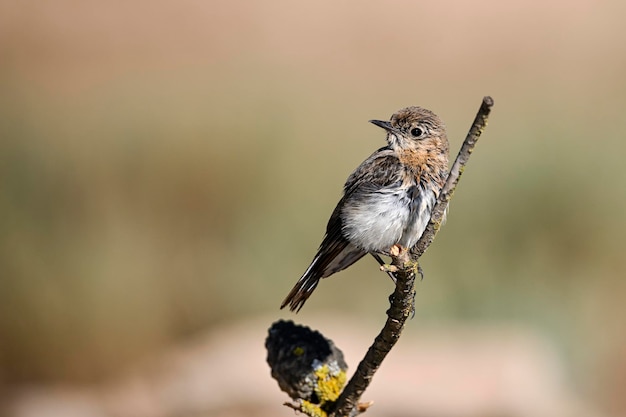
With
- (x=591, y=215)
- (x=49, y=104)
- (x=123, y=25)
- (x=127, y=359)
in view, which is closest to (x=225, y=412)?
(x=127, y=359)

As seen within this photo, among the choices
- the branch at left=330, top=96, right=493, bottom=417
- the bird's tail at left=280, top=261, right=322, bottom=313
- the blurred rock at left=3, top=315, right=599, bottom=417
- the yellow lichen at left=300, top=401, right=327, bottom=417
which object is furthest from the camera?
the blurred rock at left=3, top=315, right=599, bottom=417

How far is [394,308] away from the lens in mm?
2971

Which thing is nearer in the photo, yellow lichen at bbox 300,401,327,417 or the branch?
the branch

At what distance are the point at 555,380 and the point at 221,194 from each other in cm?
279

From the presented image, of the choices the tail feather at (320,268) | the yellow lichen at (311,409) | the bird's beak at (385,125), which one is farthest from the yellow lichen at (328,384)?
the bird's beak at (385,125)

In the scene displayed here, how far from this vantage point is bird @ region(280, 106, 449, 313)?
3.89 m

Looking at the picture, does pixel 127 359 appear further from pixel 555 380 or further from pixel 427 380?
pixel 555 380

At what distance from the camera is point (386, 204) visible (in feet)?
12.9

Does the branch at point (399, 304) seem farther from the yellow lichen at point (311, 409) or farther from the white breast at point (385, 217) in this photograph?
the white breast at point (385, 217)

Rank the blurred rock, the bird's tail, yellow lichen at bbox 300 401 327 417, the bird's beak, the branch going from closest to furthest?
the branch, yellow lichen at bbox 300 401 327 417, the bird's tail, the bird's beak, the blurred rock

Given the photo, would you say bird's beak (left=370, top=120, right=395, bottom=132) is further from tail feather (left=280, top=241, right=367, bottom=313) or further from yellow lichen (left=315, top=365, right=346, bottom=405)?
yellow lichen (left=315, top=365, right=346, bottom=405)

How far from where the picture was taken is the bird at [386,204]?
12.8 ft

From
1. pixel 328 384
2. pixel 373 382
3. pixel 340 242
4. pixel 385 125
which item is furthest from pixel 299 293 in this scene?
pixel 373 382

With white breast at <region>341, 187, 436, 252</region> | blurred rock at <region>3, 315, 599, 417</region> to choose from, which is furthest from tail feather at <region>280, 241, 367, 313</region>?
blurred rock at <region>3, 315, 599, 417</region>
